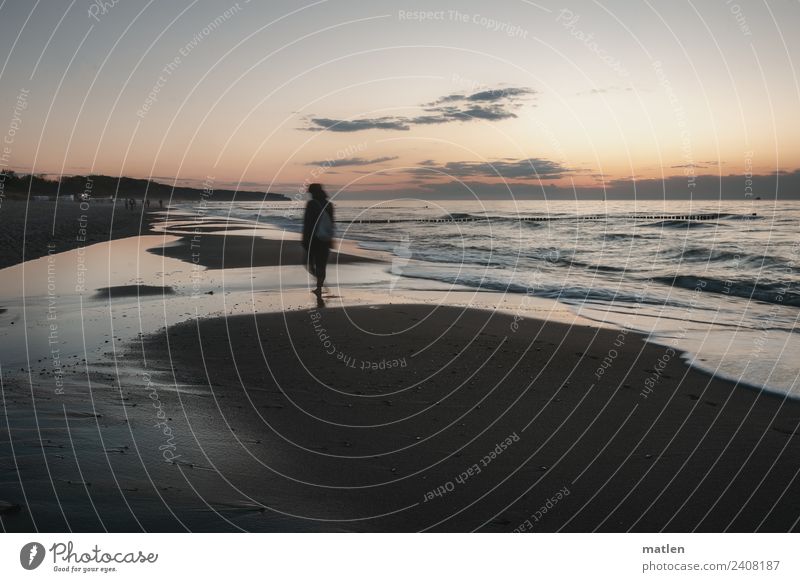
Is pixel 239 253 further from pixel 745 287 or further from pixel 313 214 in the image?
pixel 745 287

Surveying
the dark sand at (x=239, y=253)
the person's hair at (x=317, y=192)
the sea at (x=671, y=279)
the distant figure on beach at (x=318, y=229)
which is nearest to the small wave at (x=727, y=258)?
the sea at (x=671, y=279)

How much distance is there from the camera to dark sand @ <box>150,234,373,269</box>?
24316mm

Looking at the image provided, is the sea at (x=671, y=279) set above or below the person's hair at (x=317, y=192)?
below

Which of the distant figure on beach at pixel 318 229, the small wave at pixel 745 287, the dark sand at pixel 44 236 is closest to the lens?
the distant figure on beach at pixel 318 229

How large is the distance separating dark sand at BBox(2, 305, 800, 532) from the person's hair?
269 inches

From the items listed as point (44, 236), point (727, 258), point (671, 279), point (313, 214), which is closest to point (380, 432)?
point (313, 214)

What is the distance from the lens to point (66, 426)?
20.2 feet

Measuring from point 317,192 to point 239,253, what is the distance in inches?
504

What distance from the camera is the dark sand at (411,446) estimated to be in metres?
4.78

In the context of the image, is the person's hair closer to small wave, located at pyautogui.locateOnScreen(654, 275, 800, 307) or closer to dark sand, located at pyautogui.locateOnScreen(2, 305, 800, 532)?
dark sand, located at pyautogui.locateOnScreen(2, 305, 800, 532)

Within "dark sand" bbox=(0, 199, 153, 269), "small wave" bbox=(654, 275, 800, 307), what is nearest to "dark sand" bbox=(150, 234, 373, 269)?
"dark sand" bbox=(0, 199, 153, 269)

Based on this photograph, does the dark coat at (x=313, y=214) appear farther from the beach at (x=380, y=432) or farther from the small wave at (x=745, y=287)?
the small wave at (x=745, y=287)

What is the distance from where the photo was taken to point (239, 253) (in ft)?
91.8

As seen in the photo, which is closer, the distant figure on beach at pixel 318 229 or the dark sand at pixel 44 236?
the distant figure on beach at pixel 318 229
